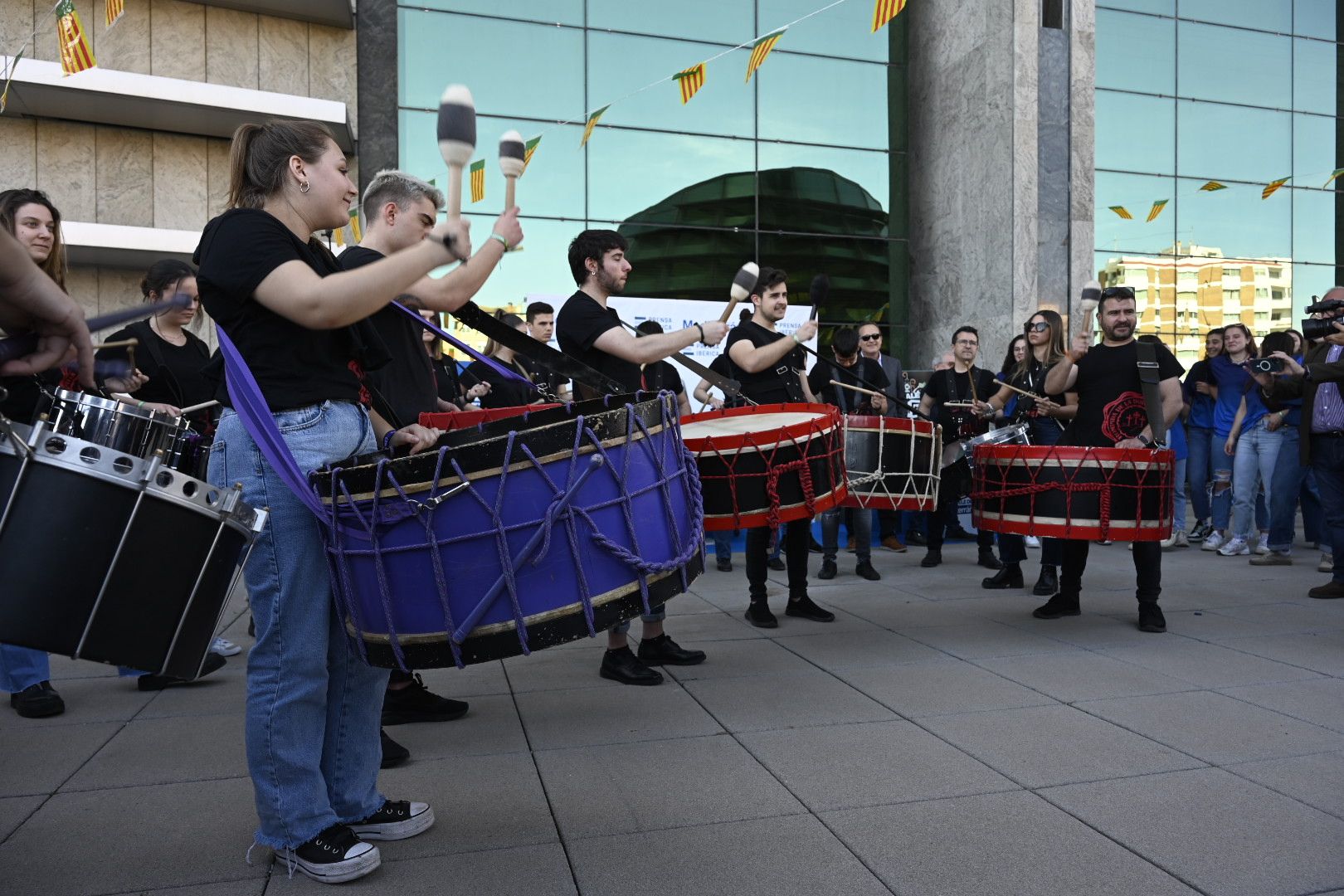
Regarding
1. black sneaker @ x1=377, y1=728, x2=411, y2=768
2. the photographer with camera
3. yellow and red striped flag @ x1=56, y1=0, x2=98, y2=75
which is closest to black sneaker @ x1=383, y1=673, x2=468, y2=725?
black sneaker @ x1=377, y1=728, x2=411, y2=768

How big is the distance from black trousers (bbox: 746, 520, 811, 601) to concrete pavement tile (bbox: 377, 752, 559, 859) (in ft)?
7.76

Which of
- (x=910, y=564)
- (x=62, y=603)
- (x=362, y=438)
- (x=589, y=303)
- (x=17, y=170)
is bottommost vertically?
(x=910, y=564)

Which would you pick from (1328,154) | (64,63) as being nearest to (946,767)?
(64,63)

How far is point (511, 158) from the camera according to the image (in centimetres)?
262

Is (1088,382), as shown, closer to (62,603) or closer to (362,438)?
(362,438)

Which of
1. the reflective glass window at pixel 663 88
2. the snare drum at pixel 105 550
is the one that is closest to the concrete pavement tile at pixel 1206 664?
the snare drum at pixel 105 550

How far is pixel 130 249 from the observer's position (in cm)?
1198

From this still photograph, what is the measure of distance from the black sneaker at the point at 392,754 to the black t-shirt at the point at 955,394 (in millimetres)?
5543

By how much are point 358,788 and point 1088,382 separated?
470cm

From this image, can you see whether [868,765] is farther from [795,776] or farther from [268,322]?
[268,322]

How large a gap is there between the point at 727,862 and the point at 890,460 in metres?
4.08

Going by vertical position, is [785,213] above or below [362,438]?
above

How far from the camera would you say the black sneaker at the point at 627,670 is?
177 inches

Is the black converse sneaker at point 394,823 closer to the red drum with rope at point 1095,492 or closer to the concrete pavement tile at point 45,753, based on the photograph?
the concrete pavement tile at point 45,753
